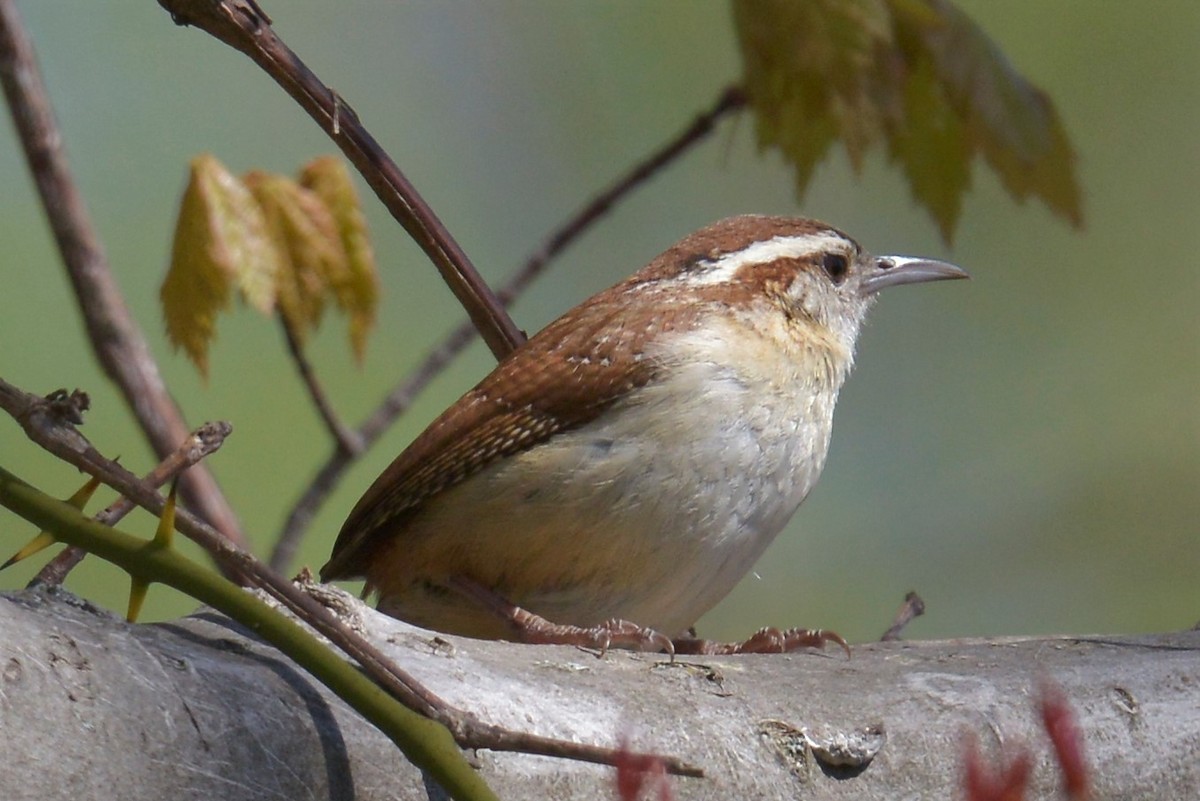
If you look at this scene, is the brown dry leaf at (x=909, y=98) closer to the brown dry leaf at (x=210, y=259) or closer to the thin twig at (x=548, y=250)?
the thin twig at (x=548, y=250)

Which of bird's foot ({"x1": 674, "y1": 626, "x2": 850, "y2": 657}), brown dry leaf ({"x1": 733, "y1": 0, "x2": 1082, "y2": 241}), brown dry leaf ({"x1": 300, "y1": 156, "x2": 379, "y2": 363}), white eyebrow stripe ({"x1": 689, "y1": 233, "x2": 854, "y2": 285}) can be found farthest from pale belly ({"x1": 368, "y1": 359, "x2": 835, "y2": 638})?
brown dry leaf ({"x1": 733, "y1": 0, "x2": 1082, "y2": 241})

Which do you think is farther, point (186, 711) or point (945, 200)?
point (945, 200)

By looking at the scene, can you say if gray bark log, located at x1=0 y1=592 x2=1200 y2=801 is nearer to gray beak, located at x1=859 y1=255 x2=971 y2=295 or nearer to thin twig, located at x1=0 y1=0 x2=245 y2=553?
gray beak, located at x1=859 y1=255 x2=971 y2=295

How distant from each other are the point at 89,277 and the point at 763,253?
1557 millimetres

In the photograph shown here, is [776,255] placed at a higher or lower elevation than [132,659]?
higher

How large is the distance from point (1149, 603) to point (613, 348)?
5.83 m

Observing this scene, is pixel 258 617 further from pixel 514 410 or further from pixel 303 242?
pixel 303 242

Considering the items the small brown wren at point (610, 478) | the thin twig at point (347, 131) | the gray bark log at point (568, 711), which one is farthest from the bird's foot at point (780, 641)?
the thin twig at point (347, 131)

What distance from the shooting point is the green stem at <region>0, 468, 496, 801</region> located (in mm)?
1342

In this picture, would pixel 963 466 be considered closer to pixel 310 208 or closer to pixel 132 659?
pixel 310 208

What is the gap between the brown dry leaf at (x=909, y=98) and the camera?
137 inches

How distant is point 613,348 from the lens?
292 cm

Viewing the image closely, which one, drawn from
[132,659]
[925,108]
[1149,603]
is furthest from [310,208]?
[1149,603]

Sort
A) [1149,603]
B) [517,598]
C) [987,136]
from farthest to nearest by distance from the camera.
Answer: [1149,603] < [987,136] < [517,598]
